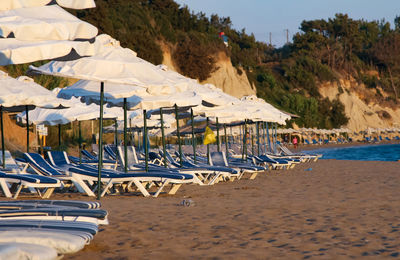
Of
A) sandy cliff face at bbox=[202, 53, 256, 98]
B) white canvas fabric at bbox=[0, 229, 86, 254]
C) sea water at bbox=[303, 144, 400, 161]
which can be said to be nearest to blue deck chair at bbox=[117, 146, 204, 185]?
white canvas fabric at bbox=[0, 229, 86, 254]

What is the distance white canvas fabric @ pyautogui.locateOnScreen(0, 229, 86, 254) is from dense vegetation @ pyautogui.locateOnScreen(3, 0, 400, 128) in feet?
78.2

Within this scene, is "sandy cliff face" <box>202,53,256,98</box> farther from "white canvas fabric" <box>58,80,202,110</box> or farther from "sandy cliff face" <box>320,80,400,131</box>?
"white canvas fabric" <box>58,80,202,110</box>

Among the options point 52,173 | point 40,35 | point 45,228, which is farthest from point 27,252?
point 52,173

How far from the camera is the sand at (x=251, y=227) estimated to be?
16.6ft

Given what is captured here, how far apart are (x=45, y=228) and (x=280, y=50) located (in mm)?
86803

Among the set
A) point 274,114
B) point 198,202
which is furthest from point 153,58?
point 198,202

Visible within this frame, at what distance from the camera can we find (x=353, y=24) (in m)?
80.9

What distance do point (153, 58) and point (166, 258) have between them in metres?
35.7

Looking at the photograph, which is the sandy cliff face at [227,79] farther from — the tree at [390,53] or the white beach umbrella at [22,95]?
the tree at [390,53]

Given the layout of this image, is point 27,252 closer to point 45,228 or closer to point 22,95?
point 45,228

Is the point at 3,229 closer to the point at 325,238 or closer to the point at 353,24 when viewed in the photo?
the point at 325,238

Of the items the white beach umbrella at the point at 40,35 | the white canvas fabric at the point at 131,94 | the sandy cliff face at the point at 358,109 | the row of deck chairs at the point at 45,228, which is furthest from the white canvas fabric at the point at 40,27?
the sandy cliff face at the point at 358,109

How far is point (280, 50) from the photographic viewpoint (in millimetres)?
89125

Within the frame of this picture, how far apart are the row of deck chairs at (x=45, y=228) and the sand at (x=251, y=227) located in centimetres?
34
